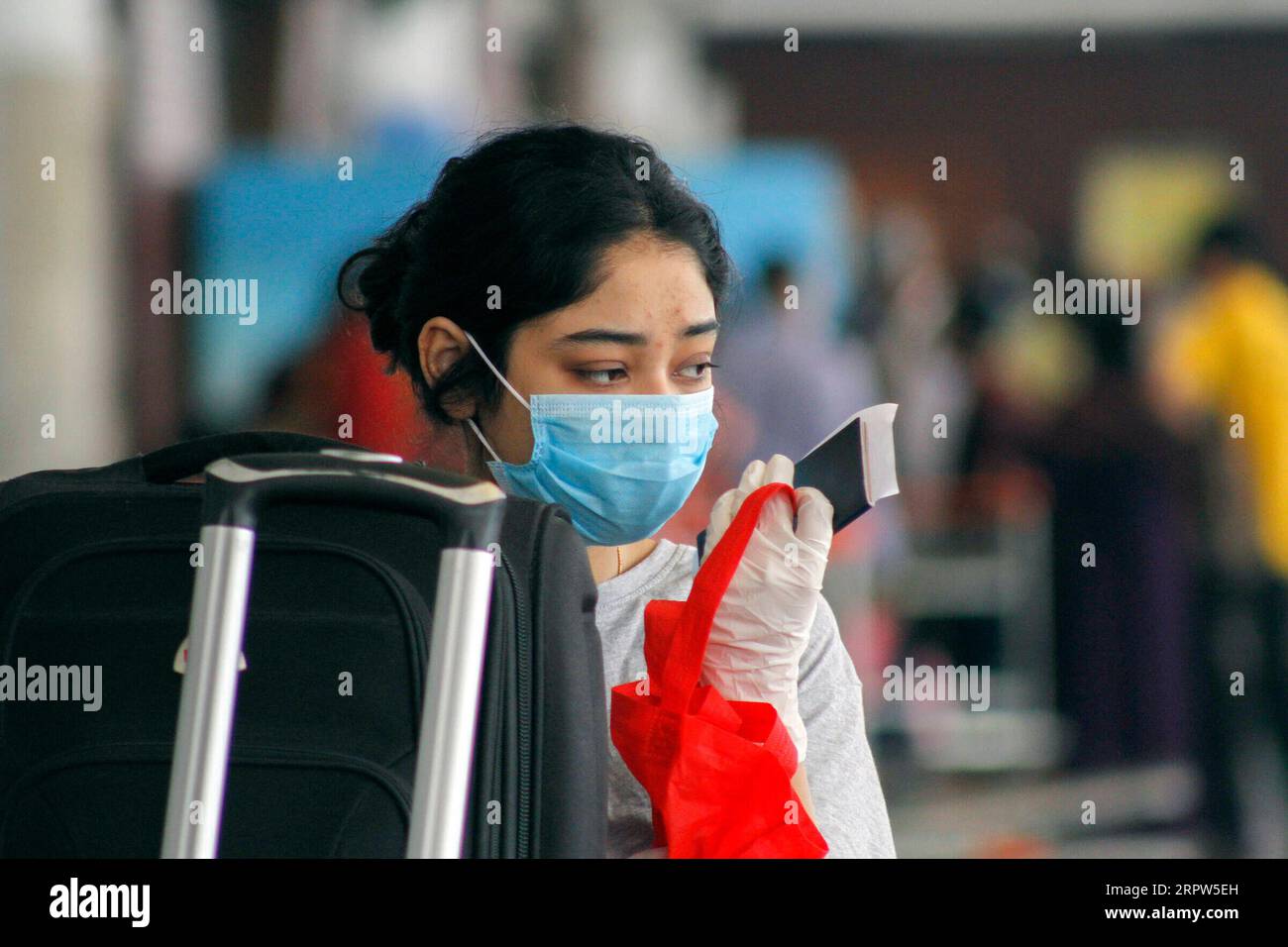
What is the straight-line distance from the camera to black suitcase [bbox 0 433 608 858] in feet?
3.59

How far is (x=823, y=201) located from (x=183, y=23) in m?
2.58

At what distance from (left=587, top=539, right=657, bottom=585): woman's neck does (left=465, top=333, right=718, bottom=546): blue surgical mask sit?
4 cm

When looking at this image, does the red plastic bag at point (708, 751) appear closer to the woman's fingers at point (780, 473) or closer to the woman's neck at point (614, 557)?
the woman's fingers at point (780, 473)

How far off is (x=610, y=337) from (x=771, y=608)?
38 centimetres

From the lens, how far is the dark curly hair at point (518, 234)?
5.26ft

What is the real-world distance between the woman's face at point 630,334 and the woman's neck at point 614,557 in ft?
0.54

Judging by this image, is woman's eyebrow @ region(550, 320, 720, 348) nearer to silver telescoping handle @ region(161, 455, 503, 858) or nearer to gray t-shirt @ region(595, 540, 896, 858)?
gray t-shirt @ region(595, 540, 896, 858)

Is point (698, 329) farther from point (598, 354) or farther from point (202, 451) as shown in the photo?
point (202, 451)

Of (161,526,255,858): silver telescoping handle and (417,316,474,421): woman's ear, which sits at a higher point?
(417,316,474,421): woman's ear

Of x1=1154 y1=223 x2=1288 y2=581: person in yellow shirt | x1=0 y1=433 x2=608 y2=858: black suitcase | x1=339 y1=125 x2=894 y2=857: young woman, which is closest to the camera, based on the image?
x1=0 y1=433 x2=608 y2=858: black suitcase

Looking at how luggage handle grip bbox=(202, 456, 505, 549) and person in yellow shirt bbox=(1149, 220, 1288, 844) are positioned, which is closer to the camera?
luggage handle grip bbox=(202, 456, 505, 549)

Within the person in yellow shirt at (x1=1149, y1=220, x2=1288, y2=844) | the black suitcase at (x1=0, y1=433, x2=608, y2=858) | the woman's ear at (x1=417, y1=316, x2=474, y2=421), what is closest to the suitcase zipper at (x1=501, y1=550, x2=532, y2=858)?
the black suitcase at (x1=0, y1=433, x2=608, y2=858)
